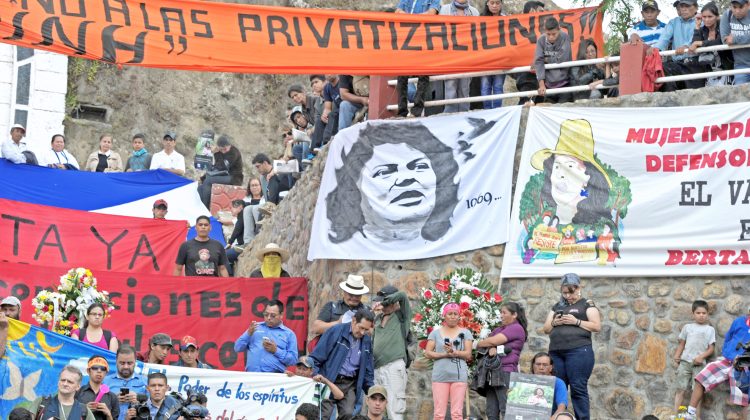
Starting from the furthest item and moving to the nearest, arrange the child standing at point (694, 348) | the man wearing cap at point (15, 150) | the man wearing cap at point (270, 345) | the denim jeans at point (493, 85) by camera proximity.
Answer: the man wearing cap at point (15, 150) < the denim jeans at point (493, 85) < the man wearing cap at point (270, 345) < the child standing at point (694, 348)

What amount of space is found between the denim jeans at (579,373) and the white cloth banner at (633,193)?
1690mm

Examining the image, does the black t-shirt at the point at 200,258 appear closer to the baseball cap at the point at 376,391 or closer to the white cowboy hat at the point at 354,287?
the white cowboy hat at the point at 354,287

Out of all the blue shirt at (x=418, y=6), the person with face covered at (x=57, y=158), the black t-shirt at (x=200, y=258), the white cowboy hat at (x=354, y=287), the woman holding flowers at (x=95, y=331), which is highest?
the blue shirt at (x=418, y=6)

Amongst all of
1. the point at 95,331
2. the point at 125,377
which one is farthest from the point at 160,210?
the point at 125,377

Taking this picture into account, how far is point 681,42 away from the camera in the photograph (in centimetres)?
1806

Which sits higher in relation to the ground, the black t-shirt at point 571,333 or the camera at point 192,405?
the black t-shirt at point 571,333

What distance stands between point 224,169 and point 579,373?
10686 mm

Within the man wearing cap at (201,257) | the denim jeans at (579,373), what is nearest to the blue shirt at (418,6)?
the man wearing cap at (201,257)

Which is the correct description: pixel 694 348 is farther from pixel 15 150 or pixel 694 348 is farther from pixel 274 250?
pixel 15 150

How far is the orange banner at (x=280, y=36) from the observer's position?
17953 mm

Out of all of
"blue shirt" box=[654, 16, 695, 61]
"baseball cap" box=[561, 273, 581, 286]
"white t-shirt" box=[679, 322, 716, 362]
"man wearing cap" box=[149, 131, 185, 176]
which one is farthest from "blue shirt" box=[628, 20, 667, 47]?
"man wearing cap" box=[149, 131, 185, 176]

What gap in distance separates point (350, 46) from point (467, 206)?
2.62 m

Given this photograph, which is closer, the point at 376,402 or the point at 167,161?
the point at 376,402

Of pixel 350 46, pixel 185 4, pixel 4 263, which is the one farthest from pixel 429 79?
pixel 4 263
